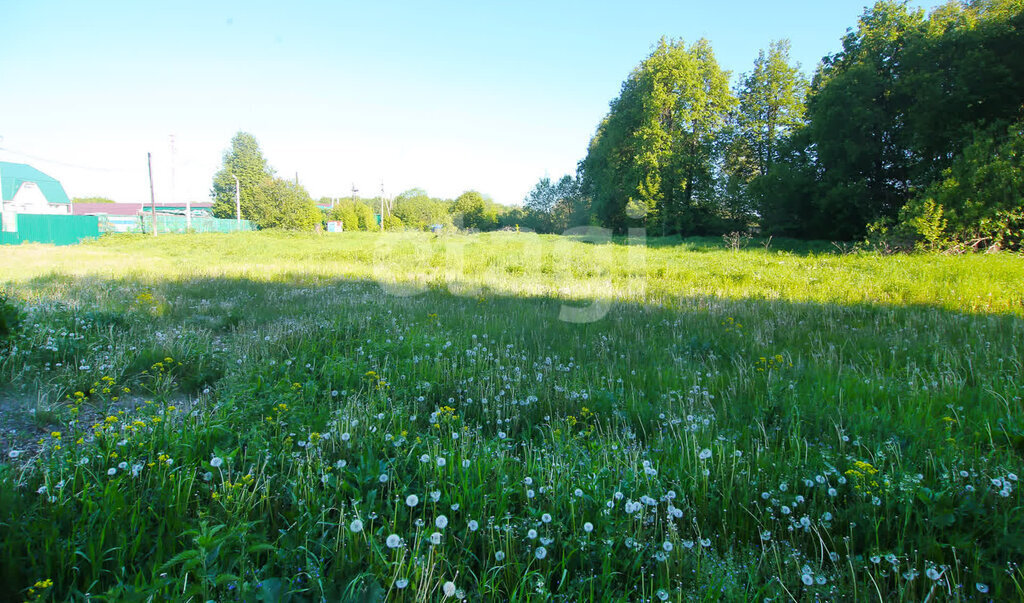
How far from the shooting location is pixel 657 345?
5.58 meters

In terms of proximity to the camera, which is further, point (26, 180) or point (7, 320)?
point (26, 180)

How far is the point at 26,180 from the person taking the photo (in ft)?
169

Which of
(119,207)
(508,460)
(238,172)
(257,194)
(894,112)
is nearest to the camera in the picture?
(508,460)

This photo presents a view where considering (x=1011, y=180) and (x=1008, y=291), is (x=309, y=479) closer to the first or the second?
(x=1008, y=291)

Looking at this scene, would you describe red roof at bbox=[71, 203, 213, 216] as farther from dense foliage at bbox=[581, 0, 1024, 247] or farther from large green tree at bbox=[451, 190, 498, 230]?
dense foliage at bbox=[581, 0, 1024, 247]

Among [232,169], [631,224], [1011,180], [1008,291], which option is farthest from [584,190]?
[232,169]

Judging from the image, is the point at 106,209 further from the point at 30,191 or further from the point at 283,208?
the point at 283,208

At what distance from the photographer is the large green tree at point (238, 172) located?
76.9m

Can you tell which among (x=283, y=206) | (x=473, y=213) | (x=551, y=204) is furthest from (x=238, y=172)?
(x=551, y=204)

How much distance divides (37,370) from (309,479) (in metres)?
3.81

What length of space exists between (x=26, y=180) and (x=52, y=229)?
69.6 feet

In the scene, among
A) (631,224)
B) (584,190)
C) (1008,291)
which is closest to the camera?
(1008,291)

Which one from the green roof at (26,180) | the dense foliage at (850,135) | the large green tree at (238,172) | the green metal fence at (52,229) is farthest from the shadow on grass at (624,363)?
the large green tree at (238,172)

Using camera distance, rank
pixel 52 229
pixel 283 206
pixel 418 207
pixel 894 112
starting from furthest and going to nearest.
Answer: pixel 418 207 → pixel 283 206 → pixel 52 229 → pixel 894 112
